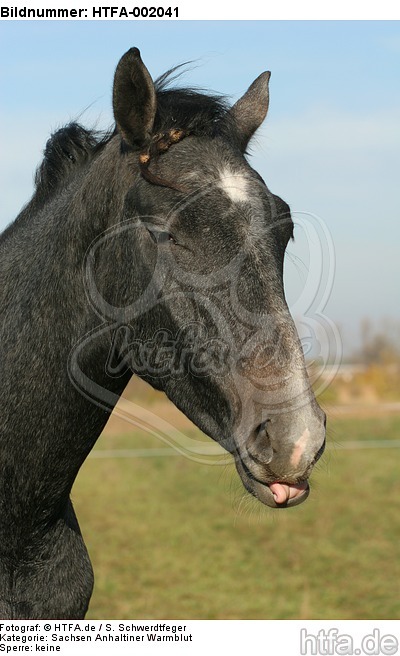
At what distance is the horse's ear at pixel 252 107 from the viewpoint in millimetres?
3951

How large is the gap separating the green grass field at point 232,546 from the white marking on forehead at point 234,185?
15.4 feet

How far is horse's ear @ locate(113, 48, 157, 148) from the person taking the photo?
3.35 metres

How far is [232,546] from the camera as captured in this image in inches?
529

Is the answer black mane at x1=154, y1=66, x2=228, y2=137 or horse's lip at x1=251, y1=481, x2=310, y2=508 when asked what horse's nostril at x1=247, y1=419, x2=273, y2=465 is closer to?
horse's lip at x1=251, y1=481, x2=310, y2=508

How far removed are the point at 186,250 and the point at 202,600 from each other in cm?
864

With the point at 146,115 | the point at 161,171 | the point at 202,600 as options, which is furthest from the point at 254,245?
the point at 202,600

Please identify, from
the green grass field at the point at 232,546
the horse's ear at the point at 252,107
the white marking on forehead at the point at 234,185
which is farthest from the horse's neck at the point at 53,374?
the green grass field at the point at 232,546

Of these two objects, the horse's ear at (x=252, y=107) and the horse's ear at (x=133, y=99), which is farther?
the horse's ear at (x=252, y=107)

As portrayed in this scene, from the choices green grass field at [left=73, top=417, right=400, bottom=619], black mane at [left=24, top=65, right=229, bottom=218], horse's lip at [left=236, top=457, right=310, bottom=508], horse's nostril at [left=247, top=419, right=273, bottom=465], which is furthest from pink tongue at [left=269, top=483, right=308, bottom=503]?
green grass field at [left=73, top=417, right=400, bottom=619]

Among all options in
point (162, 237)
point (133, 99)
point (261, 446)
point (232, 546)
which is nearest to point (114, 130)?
point (133, 99)

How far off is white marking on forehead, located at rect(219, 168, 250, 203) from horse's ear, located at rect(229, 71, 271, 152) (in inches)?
22.9

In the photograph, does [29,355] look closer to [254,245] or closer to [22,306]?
[22,306]

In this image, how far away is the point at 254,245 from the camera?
3.15 metres

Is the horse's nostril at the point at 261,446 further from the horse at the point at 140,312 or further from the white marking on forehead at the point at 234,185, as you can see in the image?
the white marking on forehead at the point at 234,185
